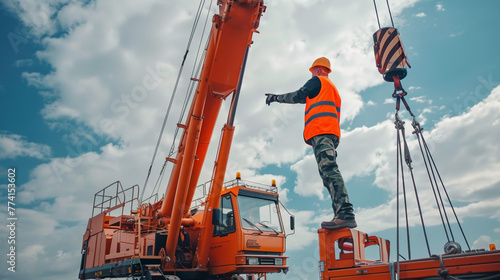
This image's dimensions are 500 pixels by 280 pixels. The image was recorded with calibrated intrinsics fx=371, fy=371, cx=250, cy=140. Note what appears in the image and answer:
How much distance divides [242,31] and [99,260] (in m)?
7.53

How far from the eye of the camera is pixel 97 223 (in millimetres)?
11172

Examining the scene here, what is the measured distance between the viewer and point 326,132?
5930mm

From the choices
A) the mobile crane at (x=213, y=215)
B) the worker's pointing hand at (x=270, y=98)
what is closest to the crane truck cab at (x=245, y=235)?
the mobile crane at (x=213, y=215)

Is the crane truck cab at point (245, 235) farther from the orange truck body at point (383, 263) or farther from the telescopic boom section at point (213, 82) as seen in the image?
the orange truck body at point (383, 263)

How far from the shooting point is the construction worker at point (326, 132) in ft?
18.0

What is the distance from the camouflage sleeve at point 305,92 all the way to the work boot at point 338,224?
7.06 ft

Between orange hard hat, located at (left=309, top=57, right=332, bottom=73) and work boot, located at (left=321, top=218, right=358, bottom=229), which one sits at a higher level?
orange hard hat, located at (left=309, top=57, right=332, bottom=73)

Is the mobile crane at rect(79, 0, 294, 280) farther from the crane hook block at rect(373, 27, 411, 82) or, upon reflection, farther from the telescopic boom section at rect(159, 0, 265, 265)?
the crane hook block at rect(373, 27, 411, 82)

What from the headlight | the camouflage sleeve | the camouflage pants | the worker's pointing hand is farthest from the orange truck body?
the headlight

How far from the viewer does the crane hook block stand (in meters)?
5.57

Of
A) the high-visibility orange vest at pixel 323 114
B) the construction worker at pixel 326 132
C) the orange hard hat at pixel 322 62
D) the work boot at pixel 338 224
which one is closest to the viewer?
the work boot at pixel 338 224

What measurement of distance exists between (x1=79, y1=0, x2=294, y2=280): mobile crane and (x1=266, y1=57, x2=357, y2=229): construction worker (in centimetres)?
243

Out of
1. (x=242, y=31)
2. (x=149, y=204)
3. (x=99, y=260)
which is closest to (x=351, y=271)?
(x=242, y=31)

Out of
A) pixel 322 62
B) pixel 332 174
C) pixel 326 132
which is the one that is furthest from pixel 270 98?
pixel 332 174
